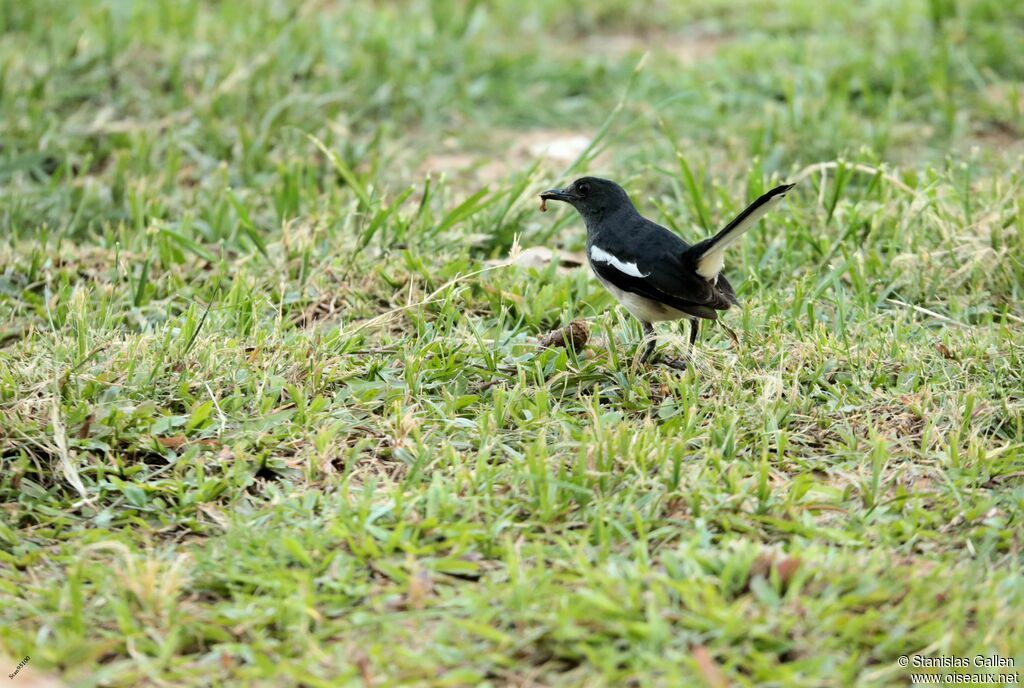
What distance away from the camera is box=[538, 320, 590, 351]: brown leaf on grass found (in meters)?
4.48

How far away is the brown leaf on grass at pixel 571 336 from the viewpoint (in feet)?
14.7

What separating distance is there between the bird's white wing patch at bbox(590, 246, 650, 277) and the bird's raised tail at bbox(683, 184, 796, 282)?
19 centimetres

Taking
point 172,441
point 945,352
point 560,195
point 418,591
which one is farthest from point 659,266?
point 172,441

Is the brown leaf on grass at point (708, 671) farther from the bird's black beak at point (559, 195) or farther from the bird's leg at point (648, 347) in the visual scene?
the bird's black beak at point (559, 195)

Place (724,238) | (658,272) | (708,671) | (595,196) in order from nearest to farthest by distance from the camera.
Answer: (708,671) < (724,238) < (658,272) < (595,196)

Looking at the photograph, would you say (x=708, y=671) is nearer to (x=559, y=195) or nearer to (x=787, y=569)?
(x=787, y=569)

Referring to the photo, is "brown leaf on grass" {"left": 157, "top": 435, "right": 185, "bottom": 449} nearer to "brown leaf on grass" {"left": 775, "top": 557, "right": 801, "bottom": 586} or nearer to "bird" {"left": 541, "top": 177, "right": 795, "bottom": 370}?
"bird" {"left": 541, "top": 177, "right": 795, "bottom": 370}

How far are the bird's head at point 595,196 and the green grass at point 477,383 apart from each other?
336 mm

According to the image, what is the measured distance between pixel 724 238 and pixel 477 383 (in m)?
1.01

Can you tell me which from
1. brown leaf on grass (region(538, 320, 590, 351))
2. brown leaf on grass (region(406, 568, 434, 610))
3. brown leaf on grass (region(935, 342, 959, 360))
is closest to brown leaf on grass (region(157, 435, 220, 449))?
brown leaf on grass (region(406, 568, 434, 610))

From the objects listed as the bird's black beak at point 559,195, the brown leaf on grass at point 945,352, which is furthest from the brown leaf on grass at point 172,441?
the brown leaf on grass at point 945,352

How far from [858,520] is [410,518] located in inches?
51.3

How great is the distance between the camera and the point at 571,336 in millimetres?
4492

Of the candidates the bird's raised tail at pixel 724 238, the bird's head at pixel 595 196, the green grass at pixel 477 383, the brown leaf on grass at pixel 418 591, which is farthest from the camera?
the bird's head at pixel 595 196
